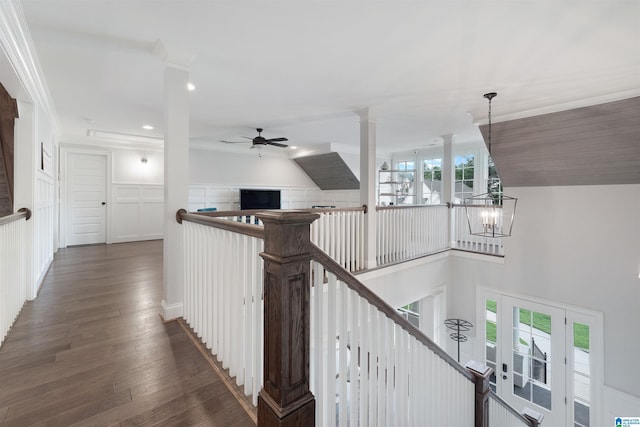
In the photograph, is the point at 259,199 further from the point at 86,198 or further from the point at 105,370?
the point at 105,370

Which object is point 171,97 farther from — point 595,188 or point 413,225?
point 595,188

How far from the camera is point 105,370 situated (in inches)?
70.1

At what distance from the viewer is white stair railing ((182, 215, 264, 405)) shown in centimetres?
143

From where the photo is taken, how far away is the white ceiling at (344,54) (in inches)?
79.2

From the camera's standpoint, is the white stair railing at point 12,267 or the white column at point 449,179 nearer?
the white stair railing at point 12,267

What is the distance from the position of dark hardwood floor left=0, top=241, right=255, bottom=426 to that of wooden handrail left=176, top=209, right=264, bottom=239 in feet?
2.95

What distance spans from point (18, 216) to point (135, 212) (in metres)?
4.37

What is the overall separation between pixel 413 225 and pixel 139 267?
14.8 ft

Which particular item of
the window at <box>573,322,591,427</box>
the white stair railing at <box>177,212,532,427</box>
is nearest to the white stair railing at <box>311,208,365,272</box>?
the white stair railing at <box>177,212,532,427</box>

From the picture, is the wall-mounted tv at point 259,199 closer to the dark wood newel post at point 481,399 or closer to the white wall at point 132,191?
the white wall at point 132,191

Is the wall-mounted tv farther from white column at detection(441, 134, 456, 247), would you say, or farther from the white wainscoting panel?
white column at detection(441, 134, 456, 247)

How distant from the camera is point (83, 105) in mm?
4184

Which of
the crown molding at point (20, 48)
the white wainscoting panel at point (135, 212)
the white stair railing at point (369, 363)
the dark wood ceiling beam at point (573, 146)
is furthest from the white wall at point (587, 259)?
the white wainscoting panel at point (135, 212)

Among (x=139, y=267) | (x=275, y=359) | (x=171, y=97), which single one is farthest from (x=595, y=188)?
(x=139, y=267)
